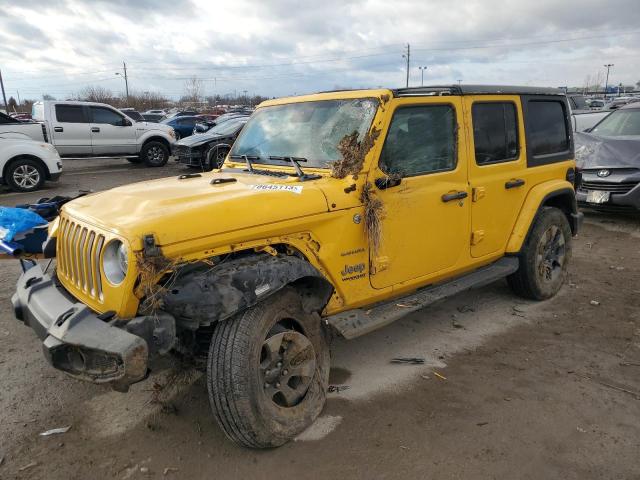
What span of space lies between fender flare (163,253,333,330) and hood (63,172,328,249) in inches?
7.5

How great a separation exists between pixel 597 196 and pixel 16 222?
780 cm

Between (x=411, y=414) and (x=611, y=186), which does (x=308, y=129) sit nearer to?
(x=411, y=414)

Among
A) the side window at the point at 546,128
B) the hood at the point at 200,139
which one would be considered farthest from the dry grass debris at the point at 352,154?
the hood at the point at 200,139

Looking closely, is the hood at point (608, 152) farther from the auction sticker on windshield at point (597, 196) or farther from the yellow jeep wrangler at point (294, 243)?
the yellow jeep wrangler at point (294, 243)

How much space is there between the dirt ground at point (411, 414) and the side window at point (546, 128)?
1586mm

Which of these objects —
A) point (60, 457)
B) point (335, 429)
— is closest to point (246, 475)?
point (335, 429)

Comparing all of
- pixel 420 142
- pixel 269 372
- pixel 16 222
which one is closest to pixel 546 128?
pixel 420 142

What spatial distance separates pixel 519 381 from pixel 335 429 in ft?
4.66

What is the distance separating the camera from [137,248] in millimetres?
2451

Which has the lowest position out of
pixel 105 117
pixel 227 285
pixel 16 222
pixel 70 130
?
pixel 227 285

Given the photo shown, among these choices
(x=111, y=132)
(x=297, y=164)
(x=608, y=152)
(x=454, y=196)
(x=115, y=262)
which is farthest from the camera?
(x=111, y=132)

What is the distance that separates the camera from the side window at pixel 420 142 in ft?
11.5

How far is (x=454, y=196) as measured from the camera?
3.83 m

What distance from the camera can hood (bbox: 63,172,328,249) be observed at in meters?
2.57
